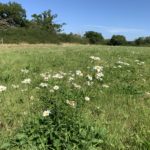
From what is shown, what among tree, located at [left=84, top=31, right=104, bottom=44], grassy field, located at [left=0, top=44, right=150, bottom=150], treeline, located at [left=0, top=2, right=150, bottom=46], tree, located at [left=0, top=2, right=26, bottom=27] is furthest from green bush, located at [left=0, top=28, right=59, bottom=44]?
grassy field, located at [left=0, top=44, right=150, bottom=150]

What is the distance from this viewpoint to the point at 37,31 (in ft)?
171

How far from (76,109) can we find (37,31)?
1898 inches

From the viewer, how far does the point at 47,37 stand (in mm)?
52156

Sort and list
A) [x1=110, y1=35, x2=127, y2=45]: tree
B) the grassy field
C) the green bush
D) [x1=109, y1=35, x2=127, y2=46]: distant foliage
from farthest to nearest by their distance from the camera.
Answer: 1. [x1=110, y1=35, x2=127, y2=45]: tree
2. [x1=109, y1=35, x2=127, y2=46]: distant foliage
3. the green bush
4. the grassy field

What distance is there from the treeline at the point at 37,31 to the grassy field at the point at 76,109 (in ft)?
131

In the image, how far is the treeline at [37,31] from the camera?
49.5 meters

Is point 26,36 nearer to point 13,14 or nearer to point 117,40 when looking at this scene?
point 13,14

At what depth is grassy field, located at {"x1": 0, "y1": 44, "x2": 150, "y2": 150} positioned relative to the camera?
153 inches

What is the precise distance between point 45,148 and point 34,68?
4724mm

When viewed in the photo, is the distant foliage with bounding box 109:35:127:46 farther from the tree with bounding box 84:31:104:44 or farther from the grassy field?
the grassy field

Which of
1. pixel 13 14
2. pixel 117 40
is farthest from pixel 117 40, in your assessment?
pixel 13 14

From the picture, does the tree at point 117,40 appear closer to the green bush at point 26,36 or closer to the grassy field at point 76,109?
the green bush at point 26,36

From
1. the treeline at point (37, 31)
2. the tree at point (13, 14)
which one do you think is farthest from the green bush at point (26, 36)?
the tree at point (13, 14)

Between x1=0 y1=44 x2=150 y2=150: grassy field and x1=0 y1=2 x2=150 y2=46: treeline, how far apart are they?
3997cm
